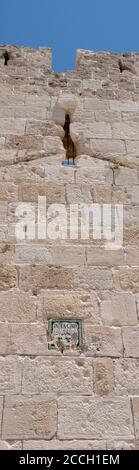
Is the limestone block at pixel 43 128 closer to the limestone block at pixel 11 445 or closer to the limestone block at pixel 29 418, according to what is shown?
the limestone block at pixel 29 418

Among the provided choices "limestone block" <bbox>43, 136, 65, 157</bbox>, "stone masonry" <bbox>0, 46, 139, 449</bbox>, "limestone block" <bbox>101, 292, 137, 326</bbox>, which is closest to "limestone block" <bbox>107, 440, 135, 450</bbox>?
"stone masonry" <bbox>0, 46, 139, 449</bbox>

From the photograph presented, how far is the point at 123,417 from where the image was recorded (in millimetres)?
3027

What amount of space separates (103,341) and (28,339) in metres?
0.44

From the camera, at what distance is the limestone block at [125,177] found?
13.6 ft

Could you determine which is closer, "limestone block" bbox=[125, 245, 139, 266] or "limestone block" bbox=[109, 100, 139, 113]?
"limestone block" bbox=[125, 245, 139, 266]

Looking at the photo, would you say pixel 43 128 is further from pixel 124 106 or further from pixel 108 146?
pixel 124 106

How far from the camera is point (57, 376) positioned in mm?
3133

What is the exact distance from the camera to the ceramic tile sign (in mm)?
3256

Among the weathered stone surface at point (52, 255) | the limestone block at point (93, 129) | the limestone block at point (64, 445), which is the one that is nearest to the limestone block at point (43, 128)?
the limestone block at point (93, 129)

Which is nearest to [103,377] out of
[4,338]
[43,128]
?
[4,338]

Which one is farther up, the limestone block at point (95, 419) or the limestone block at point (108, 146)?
the limestone block at point (108, 146)

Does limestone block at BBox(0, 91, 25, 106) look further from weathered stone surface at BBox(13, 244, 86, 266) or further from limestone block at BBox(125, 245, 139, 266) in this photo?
limestone block at BBox(125, 245, 139, 266)

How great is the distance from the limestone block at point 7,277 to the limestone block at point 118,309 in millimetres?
580

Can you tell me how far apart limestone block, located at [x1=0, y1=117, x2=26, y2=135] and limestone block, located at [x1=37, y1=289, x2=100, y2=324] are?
151cm
